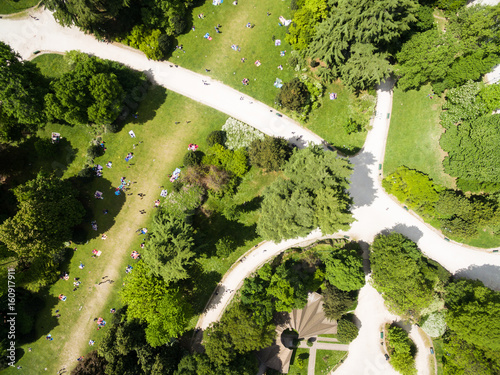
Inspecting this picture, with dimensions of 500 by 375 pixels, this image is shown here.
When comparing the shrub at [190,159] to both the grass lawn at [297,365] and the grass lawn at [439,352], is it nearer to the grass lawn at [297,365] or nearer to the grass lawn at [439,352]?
the grass lawn at [297,365]

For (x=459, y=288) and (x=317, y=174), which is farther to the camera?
(x=459, y=288)

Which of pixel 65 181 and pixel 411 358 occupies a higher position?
pixel 65 181

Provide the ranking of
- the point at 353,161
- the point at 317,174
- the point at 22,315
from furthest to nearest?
the point at 353,161
the point at 22,315
the point at 317,174

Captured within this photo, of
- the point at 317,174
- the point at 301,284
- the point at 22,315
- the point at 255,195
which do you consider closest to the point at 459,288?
the point at 301,284

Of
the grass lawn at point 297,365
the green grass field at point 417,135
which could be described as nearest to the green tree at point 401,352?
the grass lawn at point 297,365

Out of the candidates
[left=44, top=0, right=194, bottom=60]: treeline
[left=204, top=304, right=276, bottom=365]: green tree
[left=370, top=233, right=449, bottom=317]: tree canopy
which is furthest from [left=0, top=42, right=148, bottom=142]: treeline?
[left=370, top=233, right=449, bottom=317]: tree canopy

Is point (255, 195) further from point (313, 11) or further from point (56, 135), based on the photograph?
point (56, 135)

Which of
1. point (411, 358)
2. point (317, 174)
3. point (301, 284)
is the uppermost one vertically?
point (317, 174)

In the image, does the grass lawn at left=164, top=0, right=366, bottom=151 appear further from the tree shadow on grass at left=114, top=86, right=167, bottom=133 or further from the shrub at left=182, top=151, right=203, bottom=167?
the shrub at left=182, top=151, right=203, bottom=167
